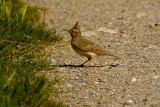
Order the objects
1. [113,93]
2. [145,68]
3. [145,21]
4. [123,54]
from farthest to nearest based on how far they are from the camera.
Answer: [145,21] → [123,54] → [145,68] → [113,93]

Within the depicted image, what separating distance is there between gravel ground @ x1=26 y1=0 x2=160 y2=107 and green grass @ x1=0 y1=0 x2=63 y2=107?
292 mm

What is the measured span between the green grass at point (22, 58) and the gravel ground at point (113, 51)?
0.29 m

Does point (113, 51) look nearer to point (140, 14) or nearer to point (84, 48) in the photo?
point (84, 48)

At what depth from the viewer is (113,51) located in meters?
10.4

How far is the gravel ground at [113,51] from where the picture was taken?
7.94m

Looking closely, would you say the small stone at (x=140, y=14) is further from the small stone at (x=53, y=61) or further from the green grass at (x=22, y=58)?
the small stone at (x=53, y=61)

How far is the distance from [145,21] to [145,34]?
1.03 metres

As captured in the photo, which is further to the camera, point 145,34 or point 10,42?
point 145,34

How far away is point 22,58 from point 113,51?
201 centimetres

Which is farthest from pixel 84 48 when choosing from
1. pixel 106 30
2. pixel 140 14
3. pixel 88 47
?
pixel 140 14

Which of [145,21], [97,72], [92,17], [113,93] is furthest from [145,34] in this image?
[113,93]

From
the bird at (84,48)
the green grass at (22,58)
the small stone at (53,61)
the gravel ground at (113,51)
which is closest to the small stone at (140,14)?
the gravel ground at (113,51)

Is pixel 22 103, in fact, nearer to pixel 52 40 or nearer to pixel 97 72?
pixel 97 72

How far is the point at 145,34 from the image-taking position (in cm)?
1164
